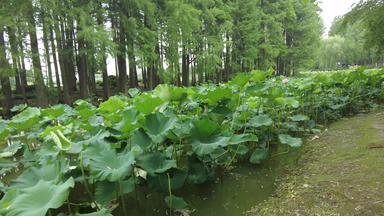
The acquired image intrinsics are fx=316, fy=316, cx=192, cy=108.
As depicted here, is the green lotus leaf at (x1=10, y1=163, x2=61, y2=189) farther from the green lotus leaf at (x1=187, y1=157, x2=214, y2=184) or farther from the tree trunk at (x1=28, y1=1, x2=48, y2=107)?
the tree trunk at (x1=28, y1=1, x2=48, y2=107)

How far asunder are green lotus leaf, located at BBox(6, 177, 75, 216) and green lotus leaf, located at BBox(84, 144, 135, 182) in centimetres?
29

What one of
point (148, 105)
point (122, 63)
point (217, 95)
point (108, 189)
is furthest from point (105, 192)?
point (122, 63)

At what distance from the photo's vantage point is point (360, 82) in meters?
5.89

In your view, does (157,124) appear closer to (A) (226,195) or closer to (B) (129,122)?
(B) (129,122)

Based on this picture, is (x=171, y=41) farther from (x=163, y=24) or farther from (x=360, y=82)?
(x=360, y=82)

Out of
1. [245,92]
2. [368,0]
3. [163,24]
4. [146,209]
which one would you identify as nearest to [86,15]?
[163,24]

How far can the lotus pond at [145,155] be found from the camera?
1722 mm

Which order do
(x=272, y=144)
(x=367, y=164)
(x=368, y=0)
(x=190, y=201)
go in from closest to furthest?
(x=190, y=201), (x=367, y=164), (x=272, y=144), (x=368, y=0)

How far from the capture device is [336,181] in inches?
89.9

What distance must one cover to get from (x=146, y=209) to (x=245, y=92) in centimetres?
153

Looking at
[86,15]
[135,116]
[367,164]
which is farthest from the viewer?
[86,15]

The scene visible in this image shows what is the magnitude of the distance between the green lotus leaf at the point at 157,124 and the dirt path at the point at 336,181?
794 mm

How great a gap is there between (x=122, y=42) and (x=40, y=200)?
1273 centimetres

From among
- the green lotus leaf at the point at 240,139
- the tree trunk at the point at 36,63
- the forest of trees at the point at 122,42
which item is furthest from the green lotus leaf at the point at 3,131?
the tree trunk at the point at 36,63
